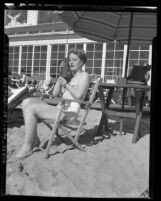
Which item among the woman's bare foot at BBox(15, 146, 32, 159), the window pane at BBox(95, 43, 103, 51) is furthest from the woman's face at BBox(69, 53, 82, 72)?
the woman's bare foot at BBox(15, 146, 32, 159)

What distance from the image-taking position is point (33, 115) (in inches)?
118

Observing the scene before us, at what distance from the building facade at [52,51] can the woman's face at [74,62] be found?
0.07 meters

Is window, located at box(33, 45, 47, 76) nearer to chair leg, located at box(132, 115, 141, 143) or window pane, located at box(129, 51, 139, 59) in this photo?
window pane, located at box(129, 51, 139, 59)

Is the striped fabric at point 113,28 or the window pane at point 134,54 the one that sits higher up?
the striped fabric at point 113,28

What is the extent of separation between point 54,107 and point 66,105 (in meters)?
0.22

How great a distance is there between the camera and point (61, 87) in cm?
331

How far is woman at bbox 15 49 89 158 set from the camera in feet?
9.74

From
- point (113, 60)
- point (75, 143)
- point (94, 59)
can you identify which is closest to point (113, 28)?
point (113, 60)

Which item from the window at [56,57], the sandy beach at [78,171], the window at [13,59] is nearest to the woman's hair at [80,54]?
the window at [56,57]

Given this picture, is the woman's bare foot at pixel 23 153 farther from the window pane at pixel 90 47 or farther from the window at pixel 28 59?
the window pane at pixel 90 47

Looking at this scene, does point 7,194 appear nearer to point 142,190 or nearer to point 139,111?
point 142,190

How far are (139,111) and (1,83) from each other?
81.8 inches

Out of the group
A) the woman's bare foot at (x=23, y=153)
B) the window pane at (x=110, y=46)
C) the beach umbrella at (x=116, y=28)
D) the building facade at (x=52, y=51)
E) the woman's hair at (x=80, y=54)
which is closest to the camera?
the building facade at (x=52, y=51)

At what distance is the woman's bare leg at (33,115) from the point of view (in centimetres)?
296
